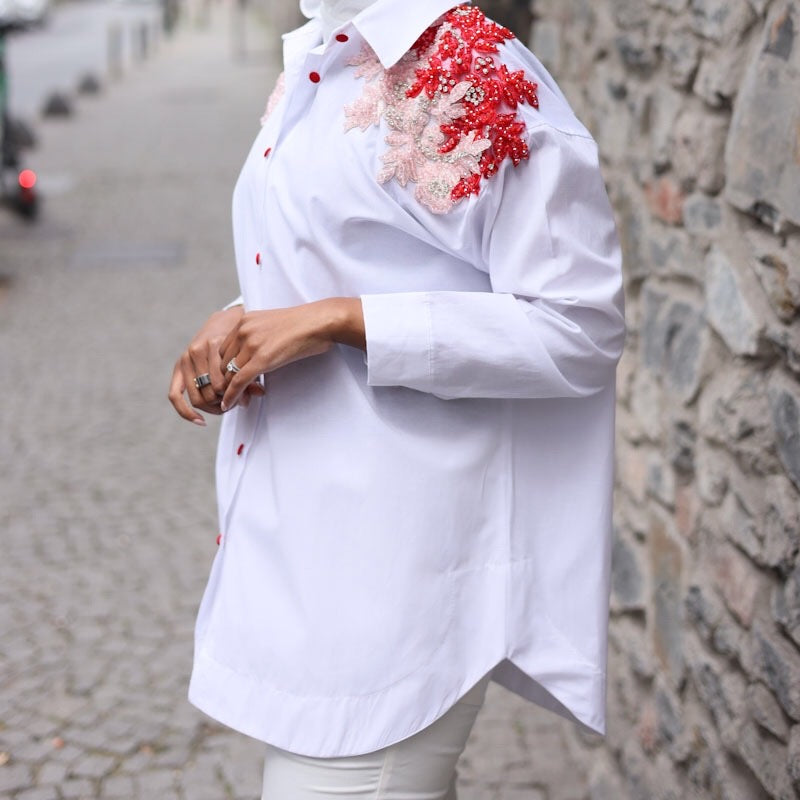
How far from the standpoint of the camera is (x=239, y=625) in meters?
1.68

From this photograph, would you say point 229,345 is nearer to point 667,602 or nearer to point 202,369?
point 202,369

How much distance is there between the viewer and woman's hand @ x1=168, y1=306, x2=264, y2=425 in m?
1.67

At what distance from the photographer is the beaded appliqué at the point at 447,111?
1537 mm

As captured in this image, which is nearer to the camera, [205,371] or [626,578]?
[205,371]

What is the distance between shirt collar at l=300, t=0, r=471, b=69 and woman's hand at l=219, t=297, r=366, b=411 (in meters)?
0.32

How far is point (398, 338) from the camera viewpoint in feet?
4.98

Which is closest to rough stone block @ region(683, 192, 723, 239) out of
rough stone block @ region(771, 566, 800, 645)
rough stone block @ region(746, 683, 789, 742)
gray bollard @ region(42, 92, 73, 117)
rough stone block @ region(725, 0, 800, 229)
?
rough stone block @ region(725, 0, 800, 229)

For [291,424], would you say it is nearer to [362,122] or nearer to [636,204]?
[362,122]

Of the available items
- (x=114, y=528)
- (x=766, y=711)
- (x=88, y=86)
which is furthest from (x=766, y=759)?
(x=88, y=86)

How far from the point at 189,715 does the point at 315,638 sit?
1.92 m

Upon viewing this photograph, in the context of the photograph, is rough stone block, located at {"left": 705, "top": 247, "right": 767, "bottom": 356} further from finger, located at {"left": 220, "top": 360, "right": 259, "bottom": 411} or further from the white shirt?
finger, located at {"left": 220, "top": 360, "right": 259, "bottom": 411}

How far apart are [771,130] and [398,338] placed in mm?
1043

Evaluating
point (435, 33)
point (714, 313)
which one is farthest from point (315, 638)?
point (714, 313)

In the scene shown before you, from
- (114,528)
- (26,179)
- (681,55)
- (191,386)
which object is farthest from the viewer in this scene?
(26,179)
